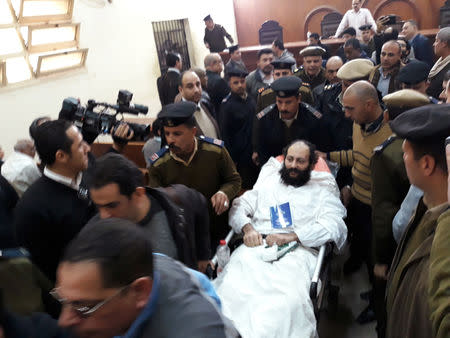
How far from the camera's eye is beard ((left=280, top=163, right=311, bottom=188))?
2789 mm

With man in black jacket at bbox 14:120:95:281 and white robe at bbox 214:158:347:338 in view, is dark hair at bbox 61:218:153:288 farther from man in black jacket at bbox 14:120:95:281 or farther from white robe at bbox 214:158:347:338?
white robe at bbox 214:158:347:338

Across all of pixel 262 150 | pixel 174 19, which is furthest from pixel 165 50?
pixel 262 150

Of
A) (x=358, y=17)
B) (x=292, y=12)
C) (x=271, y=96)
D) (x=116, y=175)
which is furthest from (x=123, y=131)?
(x=292, y=12)

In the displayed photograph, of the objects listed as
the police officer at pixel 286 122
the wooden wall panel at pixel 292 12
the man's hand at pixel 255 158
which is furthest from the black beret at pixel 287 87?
the wooden wall panel at pixel 292 12

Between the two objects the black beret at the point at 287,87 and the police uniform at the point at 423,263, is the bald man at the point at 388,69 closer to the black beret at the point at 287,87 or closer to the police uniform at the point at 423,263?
the black beret at the point at 287,87

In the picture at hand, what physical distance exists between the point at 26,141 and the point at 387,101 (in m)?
2.62

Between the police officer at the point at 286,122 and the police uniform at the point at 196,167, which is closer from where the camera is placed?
the police uniform at the point at 196,167

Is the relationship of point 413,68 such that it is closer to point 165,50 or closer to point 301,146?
point 301,146

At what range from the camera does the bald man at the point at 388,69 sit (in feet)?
13.1

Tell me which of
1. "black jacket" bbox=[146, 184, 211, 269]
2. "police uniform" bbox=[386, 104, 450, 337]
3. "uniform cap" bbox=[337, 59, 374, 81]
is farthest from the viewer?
"uniform cap" bbox=[337, 59, 374, 81]

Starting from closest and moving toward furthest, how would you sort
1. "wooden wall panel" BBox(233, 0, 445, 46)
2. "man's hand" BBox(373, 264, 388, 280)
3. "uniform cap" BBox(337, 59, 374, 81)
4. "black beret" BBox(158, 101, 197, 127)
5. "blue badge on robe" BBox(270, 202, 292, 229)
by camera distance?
"man's hand" BBox(373, 264, 388, 280), "black beret" BBox(158, 101, 197, 127), "blue badge on robe" BBox(270, 202, 292, 229), "uniform cap" BBox(337, 59, 374, 81), "wooden wall panel" BBox(233, 0, 445, 46)

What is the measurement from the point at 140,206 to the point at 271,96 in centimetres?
238

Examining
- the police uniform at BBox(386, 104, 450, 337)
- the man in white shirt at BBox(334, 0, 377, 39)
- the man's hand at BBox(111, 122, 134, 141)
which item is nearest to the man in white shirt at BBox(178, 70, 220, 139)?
the man's hand at BBox(111, 122, 134, 141)

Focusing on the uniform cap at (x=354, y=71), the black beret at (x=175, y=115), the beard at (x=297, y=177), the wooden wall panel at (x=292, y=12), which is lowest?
the beard at (x=297, y=177)
